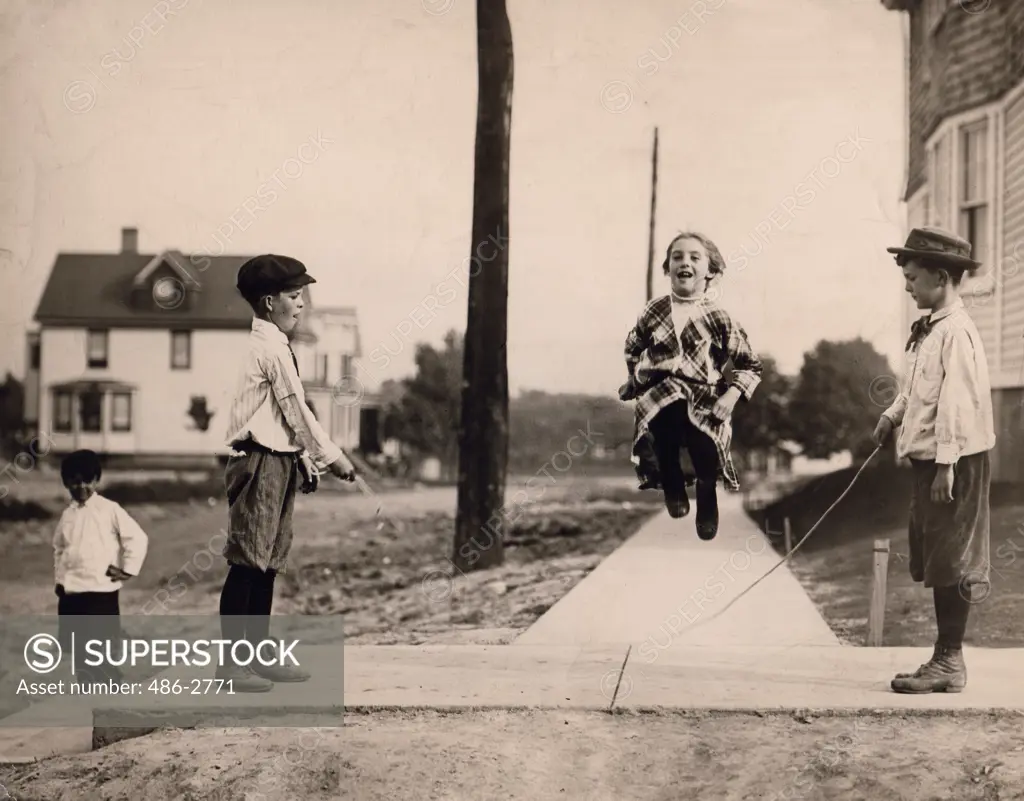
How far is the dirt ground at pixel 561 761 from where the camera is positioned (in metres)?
4.90

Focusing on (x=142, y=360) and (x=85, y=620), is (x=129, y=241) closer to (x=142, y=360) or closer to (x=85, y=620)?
(x=142, y=360)

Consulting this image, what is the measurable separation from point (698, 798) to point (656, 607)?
4.33 ft

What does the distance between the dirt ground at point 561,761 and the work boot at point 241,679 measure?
0.30m

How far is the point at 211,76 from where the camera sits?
21.6 feet

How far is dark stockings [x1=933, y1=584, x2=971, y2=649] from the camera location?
18.0ft

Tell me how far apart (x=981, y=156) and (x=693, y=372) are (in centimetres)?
219

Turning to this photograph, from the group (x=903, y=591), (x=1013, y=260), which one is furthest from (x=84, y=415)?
(x=1013, y=260)

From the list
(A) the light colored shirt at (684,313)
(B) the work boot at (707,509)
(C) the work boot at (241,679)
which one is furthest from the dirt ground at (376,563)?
(A) the light colored shirt at (684,313)

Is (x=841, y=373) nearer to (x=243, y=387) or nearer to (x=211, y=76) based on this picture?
(x=243, y=387)

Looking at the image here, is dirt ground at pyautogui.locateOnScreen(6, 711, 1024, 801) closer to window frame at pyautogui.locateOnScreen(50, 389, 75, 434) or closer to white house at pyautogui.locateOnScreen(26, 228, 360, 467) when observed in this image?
white house at pyautogui.locateOnScreen(26, 228, 360, 467)

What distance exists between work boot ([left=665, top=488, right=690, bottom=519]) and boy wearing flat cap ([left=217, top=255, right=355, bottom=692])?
1613 millimetres

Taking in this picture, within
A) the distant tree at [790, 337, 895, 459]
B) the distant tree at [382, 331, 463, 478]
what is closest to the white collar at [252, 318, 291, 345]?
the distant tree at [382, 331, 463, 478]

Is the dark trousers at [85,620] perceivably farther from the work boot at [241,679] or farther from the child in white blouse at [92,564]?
the work boot at [241,679]

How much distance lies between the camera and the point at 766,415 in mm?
6203
